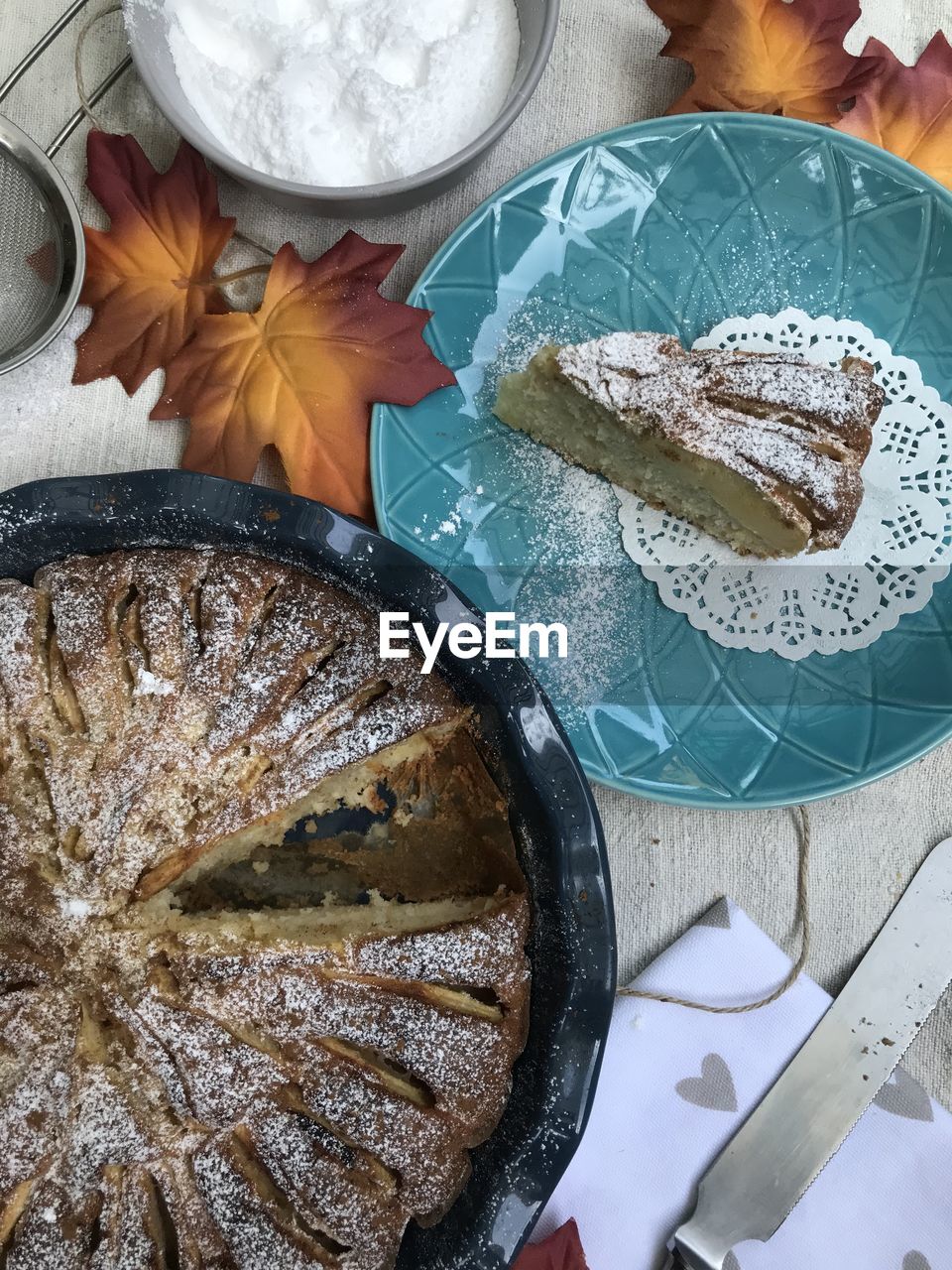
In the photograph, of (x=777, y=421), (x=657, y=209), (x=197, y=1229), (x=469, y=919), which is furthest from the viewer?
(x=657, y=209)

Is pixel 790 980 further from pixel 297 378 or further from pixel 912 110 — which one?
pixel 912 110

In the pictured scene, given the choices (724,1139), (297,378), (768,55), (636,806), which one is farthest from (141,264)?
(724,1139)

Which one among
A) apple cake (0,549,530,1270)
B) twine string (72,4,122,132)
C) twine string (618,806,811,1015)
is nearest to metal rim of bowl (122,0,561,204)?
twine string (72,4,122,132)

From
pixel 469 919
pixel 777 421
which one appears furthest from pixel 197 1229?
pixel 777 421

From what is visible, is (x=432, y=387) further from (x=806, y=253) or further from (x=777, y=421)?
(x=806, y=253)

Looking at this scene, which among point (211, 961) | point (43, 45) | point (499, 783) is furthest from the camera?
point (43, 45)
